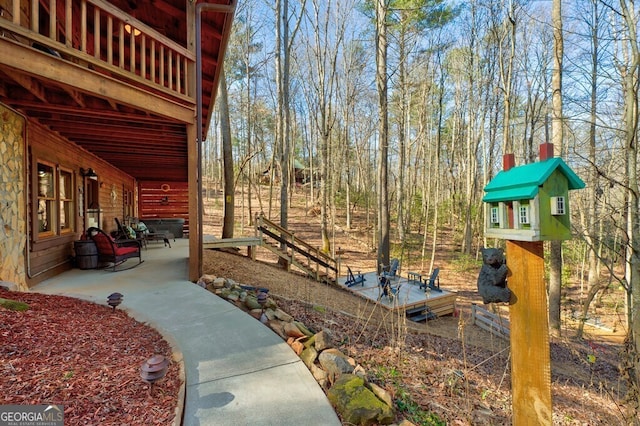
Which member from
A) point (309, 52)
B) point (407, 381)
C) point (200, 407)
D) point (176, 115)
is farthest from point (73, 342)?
point (309, 52)

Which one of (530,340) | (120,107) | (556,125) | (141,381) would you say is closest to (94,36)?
(120,107)

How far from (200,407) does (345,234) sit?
1627 centimetres

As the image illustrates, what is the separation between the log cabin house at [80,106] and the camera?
3262 millimetres

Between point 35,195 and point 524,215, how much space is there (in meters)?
6.28

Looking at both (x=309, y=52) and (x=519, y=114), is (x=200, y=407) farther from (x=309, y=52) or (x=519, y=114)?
(x=519, y=114)

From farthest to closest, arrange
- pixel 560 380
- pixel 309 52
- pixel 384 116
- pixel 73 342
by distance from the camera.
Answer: pixel 309 52 < pixel 384 116 < pixel 560 380 < pixel 73 342

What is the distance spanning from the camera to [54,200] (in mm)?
5383

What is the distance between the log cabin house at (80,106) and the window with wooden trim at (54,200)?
2 centimetres

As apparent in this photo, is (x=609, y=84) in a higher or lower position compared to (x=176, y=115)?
higher

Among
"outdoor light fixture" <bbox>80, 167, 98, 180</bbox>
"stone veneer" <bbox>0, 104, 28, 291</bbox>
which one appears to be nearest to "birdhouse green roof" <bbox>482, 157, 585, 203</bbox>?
"stone veneer" <bbox>0, 104, 28, 291</bbox>

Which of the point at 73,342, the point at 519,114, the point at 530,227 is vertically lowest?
the point at 73,342

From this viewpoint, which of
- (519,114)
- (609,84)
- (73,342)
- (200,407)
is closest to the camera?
(200,407)

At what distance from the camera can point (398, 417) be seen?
80.3 inches

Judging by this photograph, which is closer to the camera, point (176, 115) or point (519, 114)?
point (176, 115)
